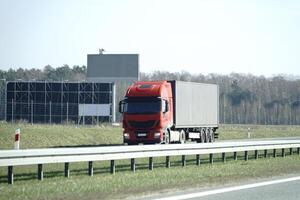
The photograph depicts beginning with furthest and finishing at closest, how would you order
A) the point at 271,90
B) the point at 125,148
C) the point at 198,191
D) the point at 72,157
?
the point at 271,90 < the point at 125,148 < the point at 72,157 < the point at 198,191

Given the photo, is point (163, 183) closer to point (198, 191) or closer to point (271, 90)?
point (198, 191)

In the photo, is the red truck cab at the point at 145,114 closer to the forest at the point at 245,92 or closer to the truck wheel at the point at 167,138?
the truck wheel at the point at 167,138

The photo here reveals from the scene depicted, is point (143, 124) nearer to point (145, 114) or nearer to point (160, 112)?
point (145, 114)

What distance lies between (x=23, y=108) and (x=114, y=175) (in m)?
56.7

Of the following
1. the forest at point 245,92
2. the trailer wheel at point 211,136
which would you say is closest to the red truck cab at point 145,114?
the trailer wheel at point 211,136

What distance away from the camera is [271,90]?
151 meters

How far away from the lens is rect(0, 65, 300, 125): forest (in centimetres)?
12088

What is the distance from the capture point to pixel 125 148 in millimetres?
18641

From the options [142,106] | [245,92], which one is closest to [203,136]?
[142,106]

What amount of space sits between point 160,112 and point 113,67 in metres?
56.6

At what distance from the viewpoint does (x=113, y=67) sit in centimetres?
8744

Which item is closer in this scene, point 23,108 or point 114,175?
point 114,175

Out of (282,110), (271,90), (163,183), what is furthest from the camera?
(271,90)

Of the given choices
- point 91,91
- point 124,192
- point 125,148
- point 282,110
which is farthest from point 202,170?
point 282,110
